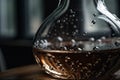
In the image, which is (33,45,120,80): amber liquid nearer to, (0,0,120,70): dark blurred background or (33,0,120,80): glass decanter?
(33,0,120,80): glass decanter

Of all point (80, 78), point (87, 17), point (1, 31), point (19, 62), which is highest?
point (87, 17)

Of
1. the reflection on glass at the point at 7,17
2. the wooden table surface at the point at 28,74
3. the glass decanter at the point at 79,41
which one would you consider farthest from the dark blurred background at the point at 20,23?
Result: the glass decanter at the point at 79,41

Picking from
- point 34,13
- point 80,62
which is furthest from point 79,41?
point 34,13

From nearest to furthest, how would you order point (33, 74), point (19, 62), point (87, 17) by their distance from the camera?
point (87, 17) < point (33, 74) < point (19, 62)

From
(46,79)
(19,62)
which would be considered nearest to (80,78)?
(46,79)

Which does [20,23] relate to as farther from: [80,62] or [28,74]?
[80,62]

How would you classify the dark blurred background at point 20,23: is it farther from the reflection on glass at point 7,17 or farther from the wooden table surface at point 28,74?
the wooden table surface at point 28,74

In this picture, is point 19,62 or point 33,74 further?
point 19,62

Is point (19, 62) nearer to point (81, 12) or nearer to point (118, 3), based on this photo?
point (118, 3)
